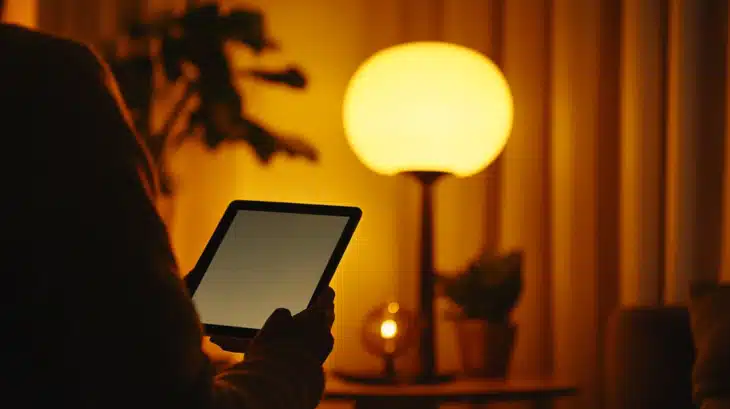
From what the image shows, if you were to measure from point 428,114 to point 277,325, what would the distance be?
1128 mm

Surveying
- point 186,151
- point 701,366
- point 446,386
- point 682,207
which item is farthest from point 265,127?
point 701,366

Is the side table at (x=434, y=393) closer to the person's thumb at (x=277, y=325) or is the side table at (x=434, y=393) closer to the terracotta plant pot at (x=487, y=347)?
the terracotta plant pot at (x=487, y=347)

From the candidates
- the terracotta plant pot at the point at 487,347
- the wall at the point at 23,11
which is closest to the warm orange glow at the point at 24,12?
the wall at the point at 23,11

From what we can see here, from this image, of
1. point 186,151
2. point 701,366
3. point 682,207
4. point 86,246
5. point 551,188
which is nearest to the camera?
→ point 86,246

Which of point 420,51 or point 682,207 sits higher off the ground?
point 420,51

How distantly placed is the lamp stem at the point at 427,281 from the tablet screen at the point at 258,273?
2.99ft

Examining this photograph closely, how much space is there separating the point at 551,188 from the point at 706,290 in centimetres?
63

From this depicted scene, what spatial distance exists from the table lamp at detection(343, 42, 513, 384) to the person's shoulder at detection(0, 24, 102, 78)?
4.21 feet

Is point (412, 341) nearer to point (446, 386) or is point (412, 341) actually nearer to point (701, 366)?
point (446, 386)

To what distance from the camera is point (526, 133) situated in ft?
7.57

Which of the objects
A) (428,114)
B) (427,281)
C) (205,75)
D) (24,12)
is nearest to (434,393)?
(427,281)

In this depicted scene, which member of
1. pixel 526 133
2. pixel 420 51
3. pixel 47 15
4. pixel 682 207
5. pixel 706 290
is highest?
pixel 47 15

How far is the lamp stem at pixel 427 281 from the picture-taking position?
76.8 inches

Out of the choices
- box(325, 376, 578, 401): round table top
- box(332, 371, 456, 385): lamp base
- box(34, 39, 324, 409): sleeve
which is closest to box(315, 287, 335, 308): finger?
box(34, 39, 324, 409): sleeve
